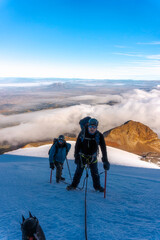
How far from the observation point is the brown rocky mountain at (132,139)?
584 feet

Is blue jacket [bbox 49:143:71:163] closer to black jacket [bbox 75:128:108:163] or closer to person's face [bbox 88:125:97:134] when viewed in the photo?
black jacket [bbox 75:128:108:163]

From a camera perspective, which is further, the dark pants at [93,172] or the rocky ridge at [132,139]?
the rocky ridge at [132,139]

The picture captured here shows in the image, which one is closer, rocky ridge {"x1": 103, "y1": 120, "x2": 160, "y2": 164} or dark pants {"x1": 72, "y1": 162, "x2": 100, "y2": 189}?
dark pants {"x1": 72, "y1": 162, "x2": 100, "y2": 189}

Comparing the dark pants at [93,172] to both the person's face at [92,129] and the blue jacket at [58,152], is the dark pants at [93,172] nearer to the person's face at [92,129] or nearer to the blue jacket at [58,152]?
the person's face at [92,129]

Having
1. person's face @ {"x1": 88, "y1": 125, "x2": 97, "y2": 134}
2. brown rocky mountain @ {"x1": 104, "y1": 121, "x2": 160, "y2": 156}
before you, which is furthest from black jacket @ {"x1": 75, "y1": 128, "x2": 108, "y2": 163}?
brown rocky mountain @ {"x1": 104, "y1": 121, "x2": 160, "y2": 156}

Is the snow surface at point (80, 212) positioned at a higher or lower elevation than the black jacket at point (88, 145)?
lower

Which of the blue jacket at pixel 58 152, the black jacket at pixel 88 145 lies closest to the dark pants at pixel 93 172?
the black jacket at pixel 88 145

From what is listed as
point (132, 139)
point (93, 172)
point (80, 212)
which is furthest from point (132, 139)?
point (80, 212)

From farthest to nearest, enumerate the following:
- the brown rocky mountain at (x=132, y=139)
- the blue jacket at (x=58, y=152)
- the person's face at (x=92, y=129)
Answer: the brown rocky mountain at (x=132, y=139) < the blue jacket at (x=58, y=152) < the person's face at (x=92, y=129)

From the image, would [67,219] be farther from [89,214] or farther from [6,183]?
[6,183]

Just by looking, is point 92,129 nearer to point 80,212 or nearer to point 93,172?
point 93,172

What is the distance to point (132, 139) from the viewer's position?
182375 millimetres

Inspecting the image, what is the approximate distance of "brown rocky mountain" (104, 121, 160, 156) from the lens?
17800 centimetres

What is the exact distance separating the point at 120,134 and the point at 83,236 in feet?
599
